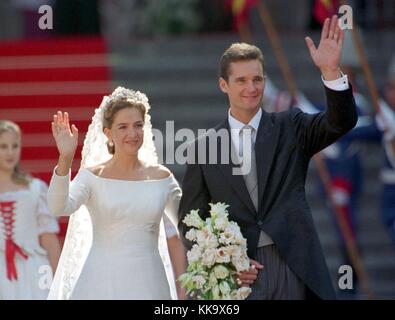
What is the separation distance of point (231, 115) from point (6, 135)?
225cm

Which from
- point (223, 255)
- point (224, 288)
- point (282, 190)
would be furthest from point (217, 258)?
point (282, 190)

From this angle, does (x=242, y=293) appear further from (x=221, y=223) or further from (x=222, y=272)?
(x=221, y=223)

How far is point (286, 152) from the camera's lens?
7566mm

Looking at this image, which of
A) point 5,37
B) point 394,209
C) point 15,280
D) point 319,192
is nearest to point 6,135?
point 15,280

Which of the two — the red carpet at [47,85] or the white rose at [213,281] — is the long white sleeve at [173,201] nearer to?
the white rose at [213,281]

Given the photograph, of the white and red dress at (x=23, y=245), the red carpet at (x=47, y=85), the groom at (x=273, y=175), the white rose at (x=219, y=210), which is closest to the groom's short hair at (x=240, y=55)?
the groom at (x=273, y=175)

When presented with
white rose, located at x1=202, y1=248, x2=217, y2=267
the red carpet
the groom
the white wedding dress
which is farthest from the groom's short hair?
the red carpet

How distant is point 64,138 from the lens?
7.59 m

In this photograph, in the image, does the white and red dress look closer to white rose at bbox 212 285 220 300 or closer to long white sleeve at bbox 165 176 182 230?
long white sleeve at bbox 165 176 182 230

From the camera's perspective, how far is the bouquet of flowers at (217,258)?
743 centimetres

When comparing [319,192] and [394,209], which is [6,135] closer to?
[394,209]

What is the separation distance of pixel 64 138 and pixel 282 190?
1067 millimetres

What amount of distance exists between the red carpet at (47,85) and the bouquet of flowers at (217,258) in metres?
6.22

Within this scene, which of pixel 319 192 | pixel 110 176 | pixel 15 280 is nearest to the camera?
pixel 110 176
